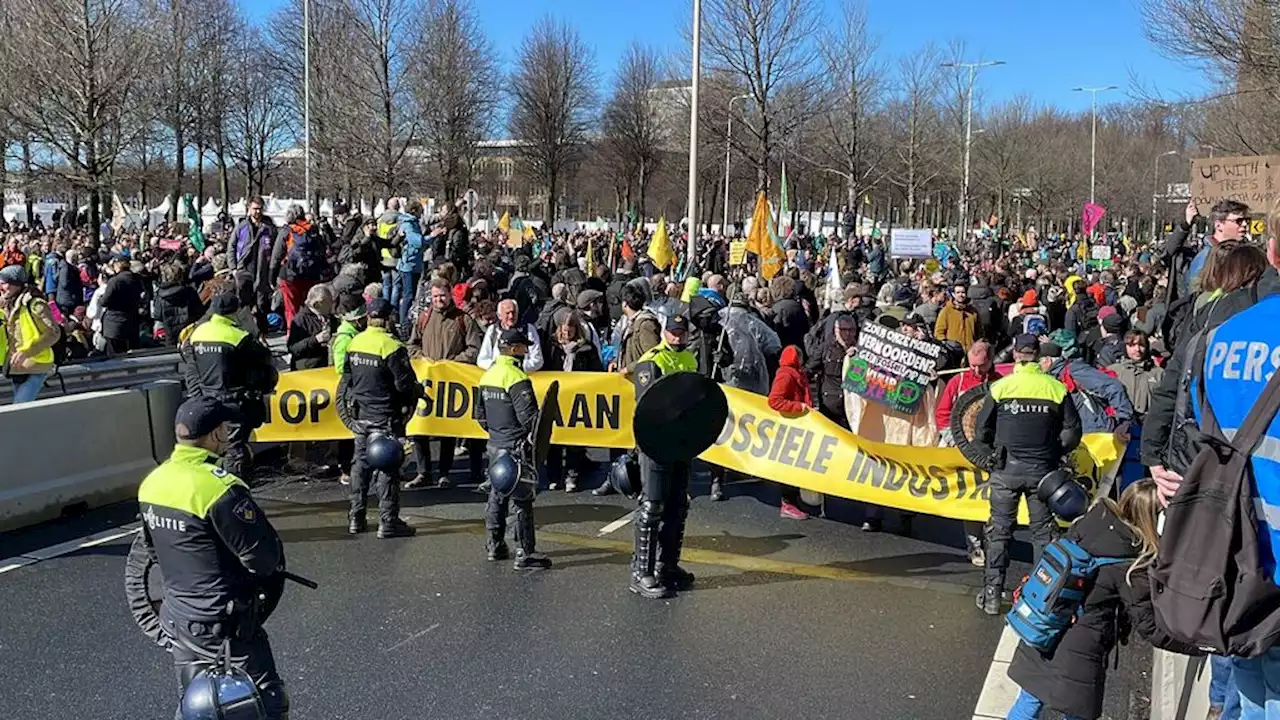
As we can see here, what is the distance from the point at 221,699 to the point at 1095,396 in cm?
695

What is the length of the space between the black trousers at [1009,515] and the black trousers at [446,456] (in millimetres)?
5096

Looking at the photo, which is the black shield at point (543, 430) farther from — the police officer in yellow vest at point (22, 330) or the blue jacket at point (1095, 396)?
the police officer in yellow vest at point (22, 330)

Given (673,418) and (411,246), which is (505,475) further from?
(411,246)

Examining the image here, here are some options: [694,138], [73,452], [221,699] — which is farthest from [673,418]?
[694,138]

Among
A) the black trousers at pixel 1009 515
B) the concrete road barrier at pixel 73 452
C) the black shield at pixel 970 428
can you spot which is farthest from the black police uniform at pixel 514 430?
the concrete road barrier at pixel 73 452

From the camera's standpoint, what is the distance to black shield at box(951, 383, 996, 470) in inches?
282

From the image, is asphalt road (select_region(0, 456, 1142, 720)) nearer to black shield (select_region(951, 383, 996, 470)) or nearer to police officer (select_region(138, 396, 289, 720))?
black shield (select_region(951, 383, 996, 470))

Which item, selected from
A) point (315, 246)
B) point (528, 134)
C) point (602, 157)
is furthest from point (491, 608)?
point (602, 157)

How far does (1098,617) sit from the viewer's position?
4.45 metres

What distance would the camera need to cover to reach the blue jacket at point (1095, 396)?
8.48 metres

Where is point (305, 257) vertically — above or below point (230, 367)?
above

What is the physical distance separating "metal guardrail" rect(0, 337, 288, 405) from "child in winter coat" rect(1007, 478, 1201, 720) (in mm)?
9629

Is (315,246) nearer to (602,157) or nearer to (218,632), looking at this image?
(218,632)

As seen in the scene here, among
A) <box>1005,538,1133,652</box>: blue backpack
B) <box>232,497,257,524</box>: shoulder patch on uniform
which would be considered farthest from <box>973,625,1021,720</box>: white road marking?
<box>232,497,257,524</box>: shoulder patch on uniform
